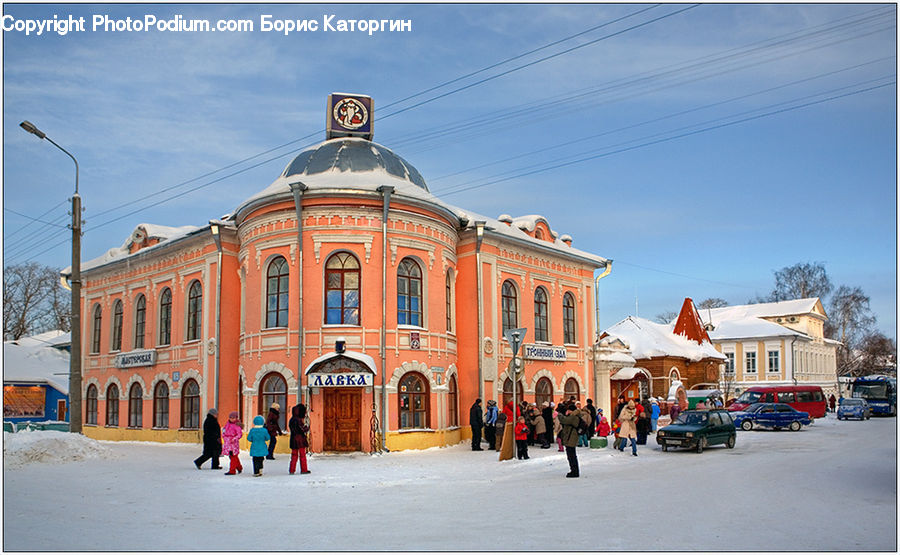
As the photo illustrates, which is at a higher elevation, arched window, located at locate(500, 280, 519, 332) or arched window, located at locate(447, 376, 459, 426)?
arched window, located at locate(500, 280, 519, 332)

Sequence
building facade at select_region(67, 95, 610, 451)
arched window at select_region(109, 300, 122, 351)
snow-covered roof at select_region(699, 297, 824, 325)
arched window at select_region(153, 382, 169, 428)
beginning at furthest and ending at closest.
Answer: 1. snow-covered roof at select_region(699, 297, 824, 325)
2. arched window at select_region(109, 300, 122, 351)
3. arched window at select_region(153, 382, 169, 428)
4. building facade at select_region(67, 95, 610, 451)

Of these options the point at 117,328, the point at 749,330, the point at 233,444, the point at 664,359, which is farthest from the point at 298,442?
the point at 749,330

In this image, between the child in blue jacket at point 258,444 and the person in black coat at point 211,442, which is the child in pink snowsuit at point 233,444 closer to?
the child in blue jacket at point 258,444

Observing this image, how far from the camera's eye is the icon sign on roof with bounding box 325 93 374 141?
26.2 meters

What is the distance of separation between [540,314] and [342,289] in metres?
9.75

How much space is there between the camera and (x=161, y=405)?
2872cm

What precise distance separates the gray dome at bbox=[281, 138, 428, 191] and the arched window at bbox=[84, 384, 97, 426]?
1450cm

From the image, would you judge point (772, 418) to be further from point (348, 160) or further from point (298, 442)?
point (298, 442)

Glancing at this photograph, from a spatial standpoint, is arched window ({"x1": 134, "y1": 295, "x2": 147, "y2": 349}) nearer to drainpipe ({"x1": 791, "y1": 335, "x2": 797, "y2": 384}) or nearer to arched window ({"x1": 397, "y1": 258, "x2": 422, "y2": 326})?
arched window ({"x1": 397, "y1": 258, "x2": 422, "y2": 326})

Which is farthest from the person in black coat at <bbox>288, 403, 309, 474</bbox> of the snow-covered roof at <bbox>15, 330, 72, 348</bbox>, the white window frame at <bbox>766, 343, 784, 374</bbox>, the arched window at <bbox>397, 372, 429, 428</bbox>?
the white window frame at <bbox>766, 343, 784, 374</bbox>

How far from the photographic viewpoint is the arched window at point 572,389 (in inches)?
1208

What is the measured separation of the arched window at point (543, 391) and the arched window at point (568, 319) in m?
2.13

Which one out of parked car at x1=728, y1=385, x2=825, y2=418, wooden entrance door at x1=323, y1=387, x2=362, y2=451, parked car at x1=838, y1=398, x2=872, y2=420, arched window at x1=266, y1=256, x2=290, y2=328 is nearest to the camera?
wooden entrance door at x1=323, y1=387, x2=362, y2=451

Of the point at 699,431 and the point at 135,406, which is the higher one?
the point at 135,406
